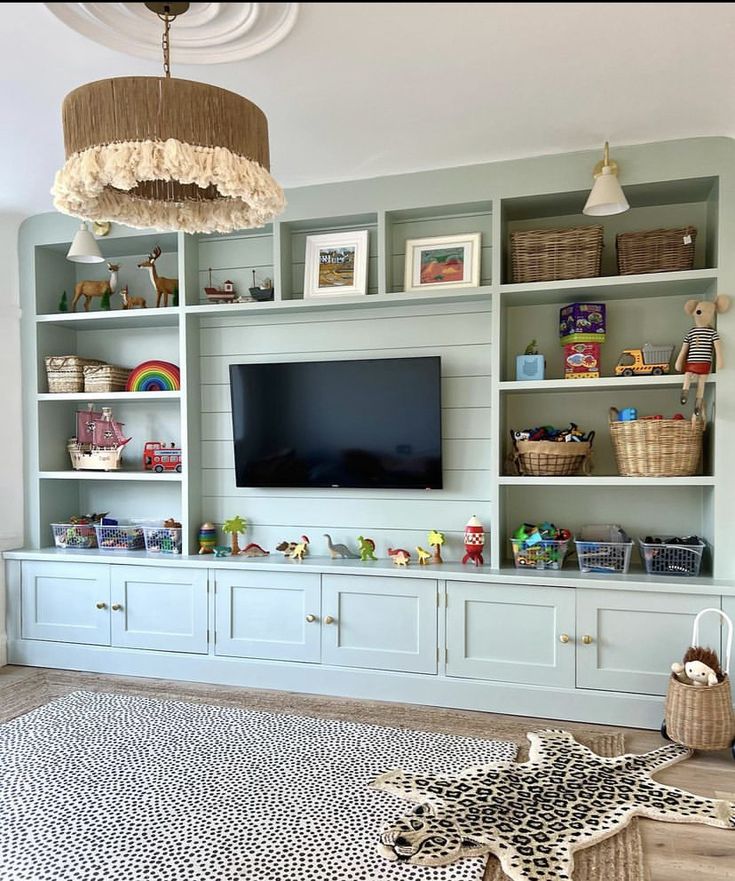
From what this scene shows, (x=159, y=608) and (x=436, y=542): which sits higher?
(x=436, y=542)

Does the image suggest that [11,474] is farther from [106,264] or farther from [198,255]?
[198,255]

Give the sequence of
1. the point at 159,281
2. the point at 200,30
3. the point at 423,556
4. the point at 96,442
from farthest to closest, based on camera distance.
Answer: the point at 96,442
the point at 159,281
the point at 423,556
the point at 200,30

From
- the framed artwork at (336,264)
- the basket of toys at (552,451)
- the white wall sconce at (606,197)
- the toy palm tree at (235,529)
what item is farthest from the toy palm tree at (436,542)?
the white wall sconce at (606,197)

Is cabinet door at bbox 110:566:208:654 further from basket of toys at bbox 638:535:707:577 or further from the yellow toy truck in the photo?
the yellow toy truck

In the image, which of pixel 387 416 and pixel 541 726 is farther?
pixel 387 416

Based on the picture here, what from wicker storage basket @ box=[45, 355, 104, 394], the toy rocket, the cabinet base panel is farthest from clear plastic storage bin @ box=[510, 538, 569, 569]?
wicker storage basket @ box=[45, 355, 104, 394]

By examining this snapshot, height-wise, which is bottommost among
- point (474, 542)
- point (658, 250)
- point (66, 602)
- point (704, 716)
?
point (704, 716)

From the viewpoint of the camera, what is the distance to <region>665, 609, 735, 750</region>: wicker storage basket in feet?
8.60

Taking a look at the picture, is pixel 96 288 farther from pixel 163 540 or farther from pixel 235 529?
pixel 235 529

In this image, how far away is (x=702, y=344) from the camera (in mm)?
2969

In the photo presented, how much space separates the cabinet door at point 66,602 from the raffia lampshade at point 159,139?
2498mm

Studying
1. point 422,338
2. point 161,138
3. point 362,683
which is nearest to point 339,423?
point 422,338

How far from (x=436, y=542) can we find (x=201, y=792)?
1.55 meters

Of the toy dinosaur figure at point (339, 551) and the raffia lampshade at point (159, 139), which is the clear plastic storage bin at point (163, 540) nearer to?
the toy dinosaur figure at point (339, 551)
